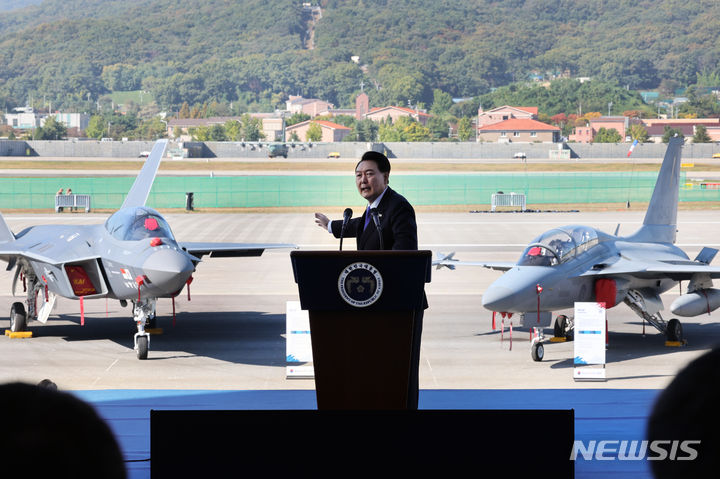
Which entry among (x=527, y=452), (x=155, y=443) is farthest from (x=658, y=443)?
(x=155, y=443)

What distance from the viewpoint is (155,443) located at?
3.32 meters

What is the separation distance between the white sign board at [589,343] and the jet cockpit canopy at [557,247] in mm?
1973

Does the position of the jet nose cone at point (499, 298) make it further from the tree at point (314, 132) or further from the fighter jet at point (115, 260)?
the tree at point (314, 132)

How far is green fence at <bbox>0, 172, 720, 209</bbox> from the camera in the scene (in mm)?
57375

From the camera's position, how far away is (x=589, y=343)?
13.0 metres

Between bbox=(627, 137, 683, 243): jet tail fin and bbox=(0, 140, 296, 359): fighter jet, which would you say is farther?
bbox=(627, 137, 683, 243): jet tail fin

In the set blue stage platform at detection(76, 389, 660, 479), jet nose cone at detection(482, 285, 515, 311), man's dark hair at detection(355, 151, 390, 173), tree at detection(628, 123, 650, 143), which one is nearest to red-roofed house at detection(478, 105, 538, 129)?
tree at detection(628, 123, 650, 143)

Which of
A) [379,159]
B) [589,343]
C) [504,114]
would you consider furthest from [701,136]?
[379,159]

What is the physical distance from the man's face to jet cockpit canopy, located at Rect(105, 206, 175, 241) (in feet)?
31.0

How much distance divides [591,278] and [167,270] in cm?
739

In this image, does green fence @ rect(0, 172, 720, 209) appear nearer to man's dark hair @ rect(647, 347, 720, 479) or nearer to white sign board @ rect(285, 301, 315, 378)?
white sign board @ rect(285, 301, 315, 378)

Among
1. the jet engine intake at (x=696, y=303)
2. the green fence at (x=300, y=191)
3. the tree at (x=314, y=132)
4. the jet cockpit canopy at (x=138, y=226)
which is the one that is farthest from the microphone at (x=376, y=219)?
the tree at (x=314, y=132)

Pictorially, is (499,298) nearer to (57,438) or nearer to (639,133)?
(57,438)

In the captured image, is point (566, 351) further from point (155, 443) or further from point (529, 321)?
point (155, 443)
